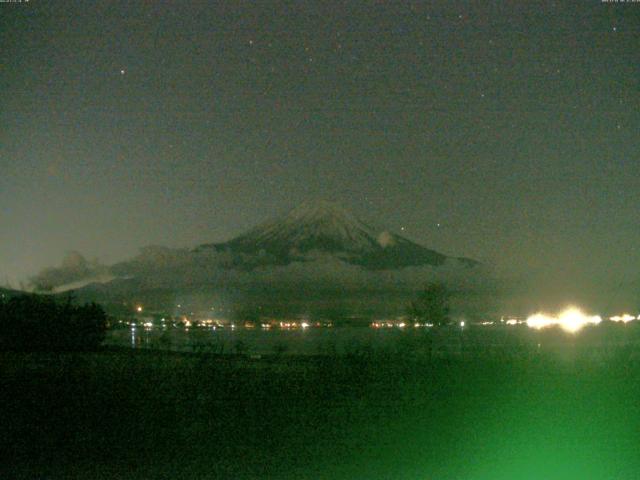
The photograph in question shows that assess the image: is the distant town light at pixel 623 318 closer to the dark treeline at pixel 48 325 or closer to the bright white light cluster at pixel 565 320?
the bright white light cluster at pixel 565 320

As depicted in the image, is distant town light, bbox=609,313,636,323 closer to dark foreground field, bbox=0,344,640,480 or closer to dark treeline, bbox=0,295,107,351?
dark treeline, bbox=0,295,107,351

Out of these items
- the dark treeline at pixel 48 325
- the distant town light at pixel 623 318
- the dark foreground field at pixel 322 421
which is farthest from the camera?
the distant town light at pixel 623 318

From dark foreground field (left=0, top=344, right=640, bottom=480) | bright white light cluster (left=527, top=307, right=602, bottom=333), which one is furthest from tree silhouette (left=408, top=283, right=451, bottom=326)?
dark foreground field (left=0, top=344, right=640, bottom=480)

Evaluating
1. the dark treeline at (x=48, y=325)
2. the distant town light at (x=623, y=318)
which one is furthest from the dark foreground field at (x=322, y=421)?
the distant town light at (x=623, y=318)

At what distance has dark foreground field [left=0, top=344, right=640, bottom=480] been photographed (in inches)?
372

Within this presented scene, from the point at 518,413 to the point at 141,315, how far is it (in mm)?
47861

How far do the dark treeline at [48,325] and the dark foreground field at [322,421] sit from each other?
13740 mm

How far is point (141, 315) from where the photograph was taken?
58031 mm

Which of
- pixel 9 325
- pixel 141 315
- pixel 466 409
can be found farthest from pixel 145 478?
pixel 141 315

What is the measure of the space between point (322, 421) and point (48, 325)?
2240cm

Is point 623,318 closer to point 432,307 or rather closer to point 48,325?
point 432,307

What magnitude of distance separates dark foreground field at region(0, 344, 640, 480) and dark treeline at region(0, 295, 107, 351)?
13.7m

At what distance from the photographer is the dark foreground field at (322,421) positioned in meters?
9.46

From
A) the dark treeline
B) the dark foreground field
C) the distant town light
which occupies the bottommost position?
the dark foreground field
